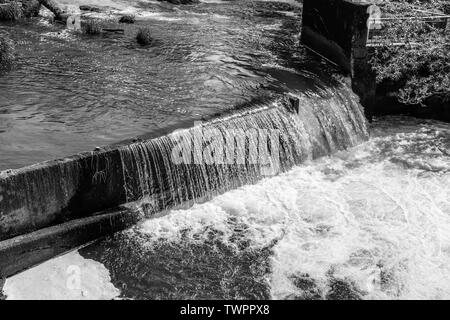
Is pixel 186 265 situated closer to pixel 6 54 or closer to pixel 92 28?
pixel 6 54

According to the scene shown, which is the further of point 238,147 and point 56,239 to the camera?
point 238,147

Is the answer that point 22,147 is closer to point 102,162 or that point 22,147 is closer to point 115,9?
point 102,162

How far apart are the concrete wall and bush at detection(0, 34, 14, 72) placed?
29.4 feet

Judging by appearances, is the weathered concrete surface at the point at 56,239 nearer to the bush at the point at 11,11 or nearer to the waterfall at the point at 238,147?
the waterfall at the point at 238,147

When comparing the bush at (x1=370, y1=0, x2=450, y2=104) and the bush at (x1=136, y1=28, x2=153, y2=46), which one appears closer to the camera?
the bush at (x1=370, y1=0, x2=450, y2=104)

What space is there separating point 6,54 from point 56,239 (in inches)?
288

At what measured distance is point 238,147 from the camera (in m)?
10.5

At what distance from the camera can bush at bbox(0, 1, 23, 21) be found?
17.6 m

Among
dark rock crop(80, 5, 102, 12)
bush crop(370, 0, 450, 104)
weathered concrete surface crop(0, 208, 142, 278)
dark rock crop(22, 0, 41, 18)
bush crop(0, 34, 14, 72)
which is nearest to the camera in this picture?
weathered concrete surface crop(0, 208, 142, 278)

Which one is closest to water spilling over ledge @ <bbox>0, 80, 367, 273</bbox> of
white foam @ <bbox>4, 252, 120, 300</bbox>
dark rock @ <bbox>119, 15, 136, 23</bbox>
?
white foam @ <bbox>4, 252, 120, 300</bbox>

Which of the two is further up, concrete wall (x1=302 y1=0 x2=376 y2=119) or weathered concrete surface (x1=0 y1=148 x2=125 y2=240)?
concrete wall (x1=302 y1=0 x2=376 y2=119)

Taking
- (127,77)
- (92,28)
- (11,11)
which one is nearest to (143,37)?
(92,28)

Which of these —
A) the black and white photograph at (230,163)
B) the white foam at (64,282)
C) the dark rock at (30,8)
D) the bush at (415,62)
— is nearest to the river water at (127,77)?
the black and white photograph at (230,163)

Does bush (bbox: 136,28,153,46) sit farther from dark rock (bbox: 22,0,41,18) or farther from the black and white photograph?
dark rock (bbox: 22,0,41,18)
